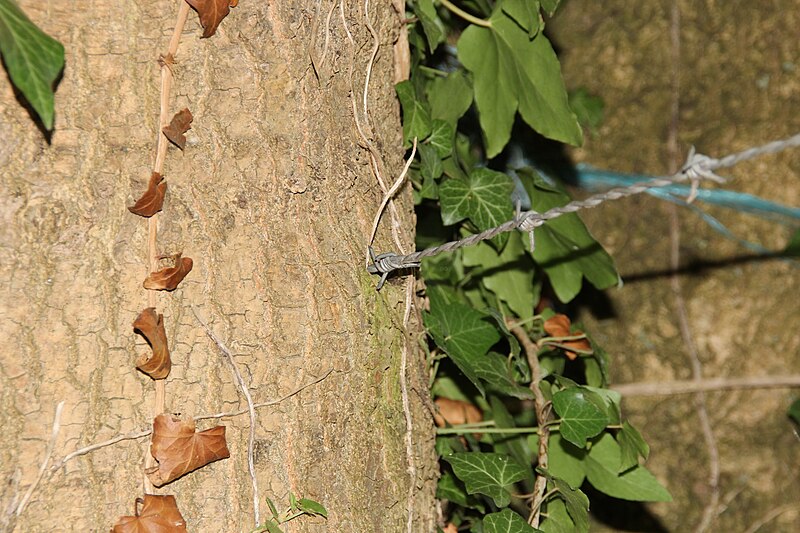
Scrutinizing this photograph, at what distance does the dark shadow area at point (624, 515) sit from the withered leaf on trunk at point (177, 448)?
1059mm

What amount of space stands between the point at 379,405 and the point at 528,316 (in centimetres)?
36

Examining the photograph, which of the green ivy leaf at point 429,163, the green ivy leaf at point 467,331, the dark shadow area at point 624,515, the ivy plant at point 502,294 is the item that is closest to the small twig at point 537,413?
the ivy plant at point 502,294

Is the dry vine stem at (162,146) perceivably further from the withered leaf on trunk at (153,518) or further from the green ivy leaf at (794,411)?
the green ivy leaf at (794,411)

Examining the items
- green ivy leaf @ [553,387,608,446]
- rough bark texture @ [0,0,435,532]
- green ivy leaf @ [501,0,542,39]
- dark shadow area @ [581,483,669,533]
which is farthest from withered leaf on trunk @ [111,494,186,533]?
dark shadow area @ [581,483,669,533]

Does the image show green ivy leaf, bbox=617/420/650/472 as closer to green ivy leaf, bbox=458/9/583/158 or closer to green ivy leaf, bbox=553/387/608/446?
green ivy leaf, bbox=553/387/608/446

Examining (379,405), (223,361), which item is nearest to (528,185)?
(379,405)

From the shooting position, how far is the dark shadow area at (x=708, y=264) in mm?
1662

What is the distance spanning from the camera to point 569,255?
1.20 metres

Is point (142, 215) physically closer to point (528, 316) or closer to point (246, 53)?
point (246, 53)

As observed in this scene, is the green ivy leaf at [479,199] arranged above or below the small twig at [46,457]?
above

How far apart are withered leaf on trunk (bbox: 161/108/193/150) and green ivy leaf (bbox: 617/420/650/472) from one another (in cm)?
68

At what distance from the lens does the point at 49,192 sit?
75 centimetres

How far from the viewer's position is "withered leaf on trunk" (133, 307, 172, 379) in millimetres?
764

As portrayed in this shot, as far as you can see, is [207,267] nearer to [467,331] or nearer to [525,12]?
[467,331]
